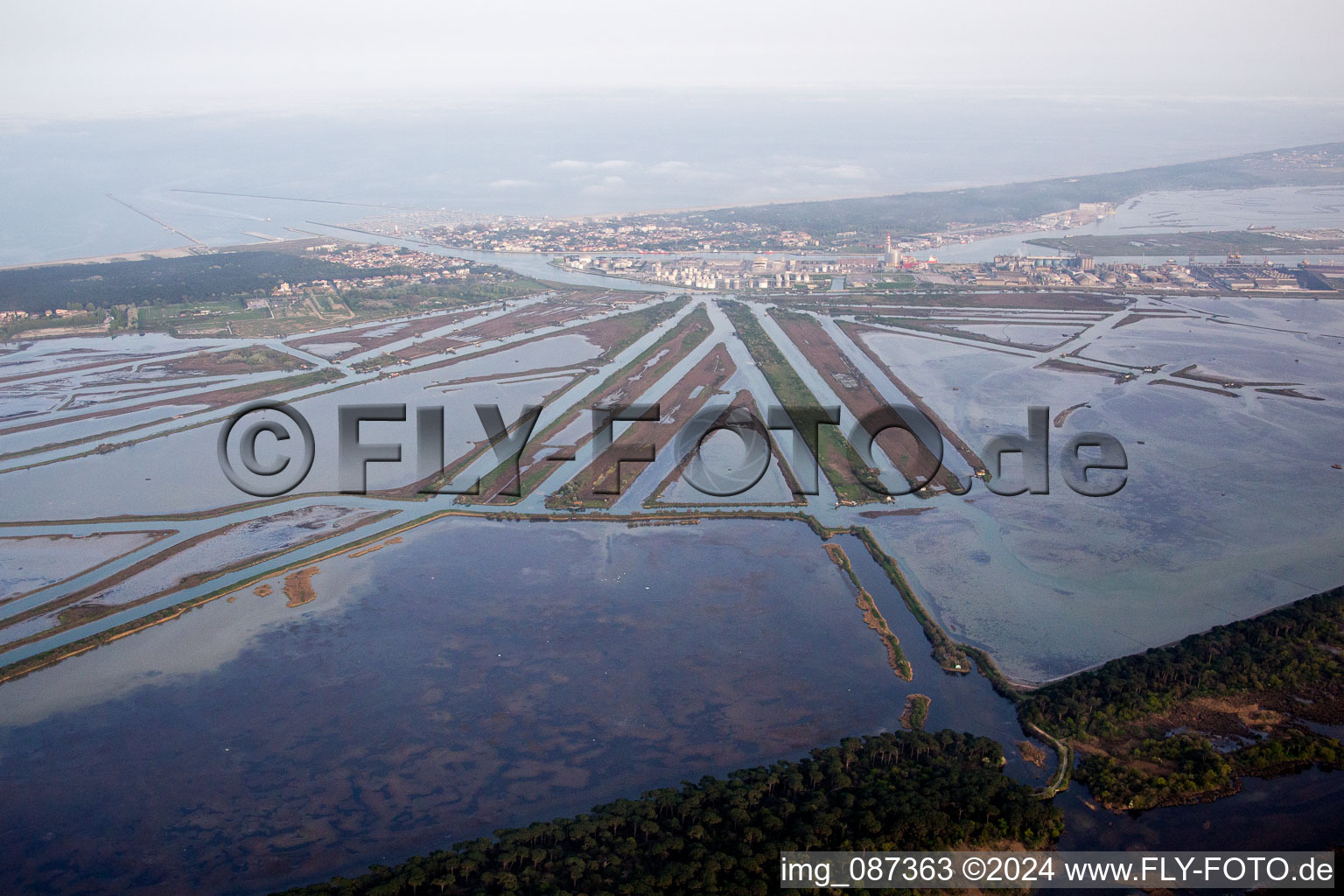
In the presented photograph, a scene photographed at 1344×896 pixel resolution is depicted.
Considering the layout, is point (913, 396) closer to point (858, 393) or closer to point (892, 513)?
point (858, 393)

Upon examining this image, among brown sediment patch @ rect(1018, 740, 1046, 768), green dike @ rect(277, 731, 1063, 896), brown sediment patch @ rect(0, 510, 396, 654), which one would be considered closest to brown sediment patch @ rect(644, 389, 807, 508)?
brown sediment patch @ rect(0, 510, 396, 654)

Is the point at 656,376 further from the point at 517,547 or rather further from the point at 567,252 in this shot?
the point at 567,252

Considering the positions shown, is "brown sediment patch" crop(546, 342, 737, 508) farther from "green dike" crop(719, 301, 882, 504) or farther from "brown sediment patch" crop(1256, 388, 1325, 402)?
"brown sediment patch" crop(1256, 388, 1325, 402)

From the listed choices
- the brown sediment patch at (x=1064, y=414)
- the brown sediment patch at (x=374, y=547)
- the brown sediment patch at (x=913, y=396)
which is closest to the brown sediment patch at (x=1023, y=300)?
the brown sediment patch at (x=913, y=396)

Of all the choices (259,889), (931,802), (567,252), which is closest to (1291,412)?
(931,802)

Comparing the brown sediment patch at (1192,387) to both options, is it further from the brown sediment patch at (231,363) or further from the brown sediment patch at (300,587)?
the brown sediment patch at (231,363)

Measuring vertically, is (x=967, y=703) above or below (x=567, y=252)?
below

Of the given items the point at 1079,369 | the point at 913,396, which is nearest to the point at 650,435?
the point at 913,396
